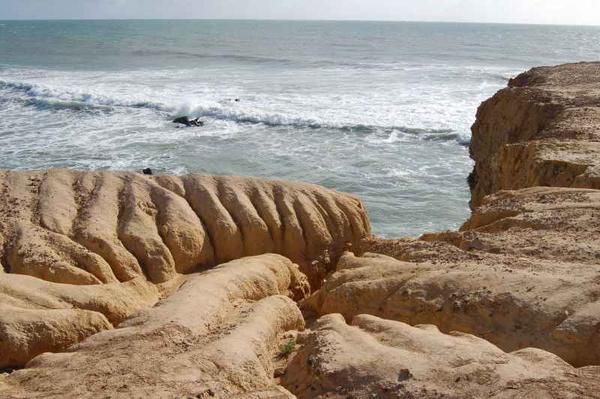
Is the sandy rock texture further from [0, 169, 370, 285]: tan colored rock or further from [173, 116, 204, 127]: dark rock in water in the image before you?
[173, 116, 204, 127]: dark rock in water

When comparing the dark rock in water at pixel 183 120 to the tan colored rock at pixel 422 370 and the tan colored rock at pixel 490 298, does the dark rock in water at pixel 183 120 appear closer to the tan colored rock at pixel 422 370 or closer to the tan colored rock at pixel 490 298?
the tan colored rock at pixel 490 298

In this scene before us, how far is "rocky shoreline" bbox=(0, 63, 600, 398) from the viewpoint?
4637 mm

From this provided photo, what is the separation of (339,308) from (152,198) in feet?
11.6

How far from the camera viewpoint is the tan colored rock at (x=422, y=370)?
421 centimetres

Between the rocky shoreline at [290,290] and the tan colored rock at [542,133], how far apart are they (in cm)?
6

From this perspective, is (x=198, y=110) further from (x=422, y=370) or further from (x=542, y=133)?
(x=422, y=370)

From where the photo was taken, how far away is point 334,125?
2648 centimetres

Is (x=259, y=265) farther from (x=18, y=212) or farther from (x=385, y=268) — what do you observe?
(x=18, y=212)

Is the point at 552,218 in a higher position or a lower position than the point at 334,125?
higher

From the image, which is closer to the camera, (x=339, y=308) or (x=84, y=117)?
(x=339, y=308)

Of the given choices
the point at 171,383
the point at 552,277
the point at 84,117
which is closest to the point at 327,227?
the point at 552,277

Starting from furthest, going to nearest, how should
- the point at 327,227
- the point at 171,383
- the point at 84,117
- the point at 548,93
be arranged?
1. the point at 84,117
2. the point at 548,93
3. the point at 327,227
4. the point at 171,383

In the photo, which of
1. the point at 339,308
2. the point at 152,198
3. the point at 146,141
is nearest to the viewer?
the point at 339,308

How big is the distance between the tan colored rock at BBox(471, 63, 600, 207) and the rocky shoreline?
0.20 feet
